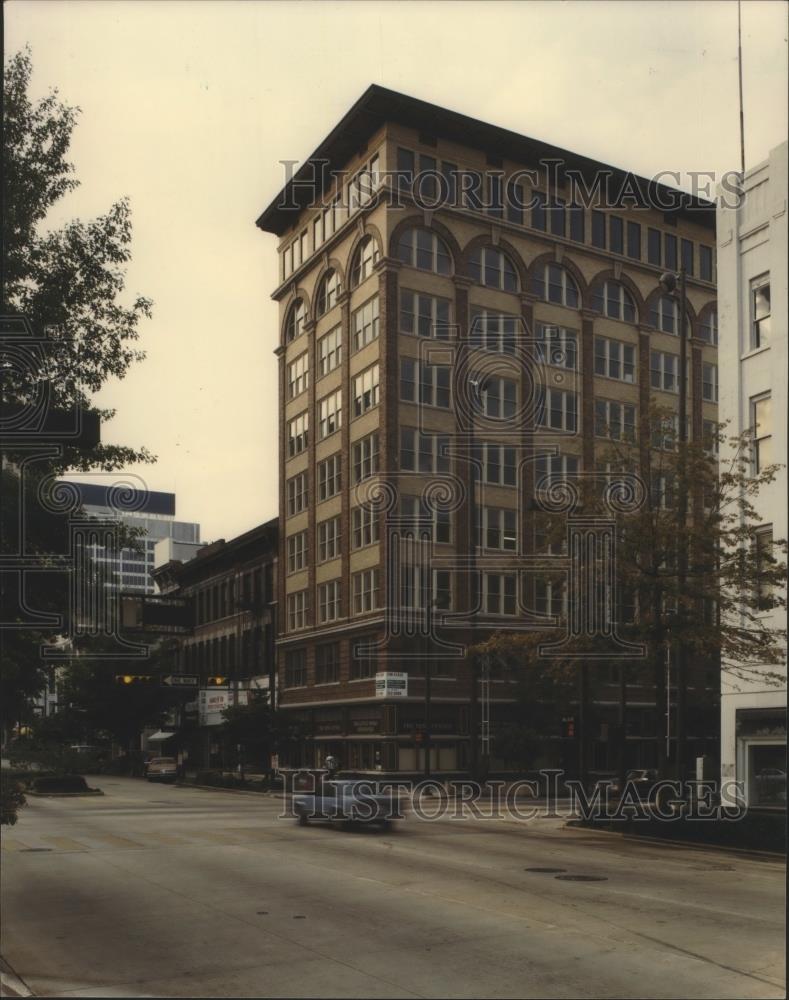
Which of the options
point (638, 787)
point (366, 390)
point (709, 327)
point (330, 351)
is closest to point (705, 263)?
point (709, 327)

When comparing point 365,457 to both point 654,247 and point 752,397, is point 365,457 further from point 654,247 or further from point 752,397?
point 752,397

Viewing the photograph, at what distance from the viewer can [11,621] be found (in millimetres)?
12562

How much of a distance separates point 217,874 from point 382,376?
41140mm

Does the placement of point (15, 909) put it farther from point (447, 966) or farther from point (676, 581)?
point (676, 581)

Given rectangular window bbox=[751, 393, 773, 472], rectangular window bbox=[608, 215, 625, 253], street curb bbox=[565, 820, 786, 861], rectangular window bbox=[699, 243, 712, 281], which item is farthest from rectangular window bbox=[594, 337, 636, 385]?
street curb bbox=[565, 820, 786, 861]

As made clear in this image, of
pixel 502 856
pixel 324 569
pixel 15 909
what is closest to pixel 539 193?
pixel 324 569

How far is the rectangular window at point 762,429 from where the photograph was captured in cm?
3155

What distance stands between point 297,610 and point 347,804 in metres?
40.4

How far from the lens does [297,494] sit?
236 ft

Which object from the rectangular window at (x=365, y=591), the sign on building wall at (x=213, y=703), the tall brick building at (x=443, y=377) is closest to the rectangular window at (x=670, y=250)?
the tall brick building at (x=443, y=377)

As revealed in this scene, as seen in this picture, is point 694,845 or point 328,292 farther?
point 328,292

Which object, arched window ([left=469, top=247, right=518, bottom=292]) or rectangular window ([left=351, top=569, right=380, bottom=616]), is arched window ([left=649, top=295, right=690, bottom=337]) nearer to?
arched window ([left=469, top=247, right=518, bottom=292])

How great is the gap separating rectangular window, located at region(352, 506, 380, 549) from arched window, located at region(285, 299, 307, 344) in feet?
48.1

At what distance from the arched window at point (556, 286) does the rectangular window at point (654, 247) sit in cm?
554
